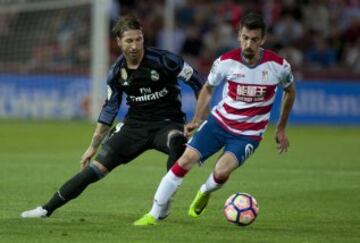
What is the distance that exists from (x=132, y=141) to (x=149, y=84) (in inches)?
22.7

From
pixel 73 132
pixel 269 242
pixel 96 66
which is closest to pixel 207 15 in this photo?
pixel 96 66

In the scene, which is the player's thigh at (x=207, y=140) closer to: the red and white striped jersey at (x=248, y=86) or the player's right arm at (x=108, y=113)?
the red and white striped jersey at (x=248, y=86)

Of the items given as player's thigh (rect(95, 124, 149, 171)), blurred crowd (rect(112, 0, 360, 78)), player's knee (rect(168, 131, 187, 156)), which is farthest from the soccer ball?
blurred crowd (rect(112, 0, 360, 78))

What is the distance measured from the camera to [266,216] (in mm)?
9953

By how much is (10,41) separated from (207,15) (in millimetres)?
5761

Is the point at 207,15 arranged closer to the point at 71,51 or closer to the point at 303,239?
the point at 71,51

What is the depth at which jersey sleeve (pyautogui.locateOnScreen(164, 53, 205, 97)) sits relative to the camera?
9602 mm

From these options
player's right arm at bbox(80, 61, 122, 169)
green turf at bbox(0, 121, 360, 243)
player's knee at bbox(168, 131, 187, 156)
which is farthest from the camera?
player's right arm at bbox(80, 61, 122, 169)

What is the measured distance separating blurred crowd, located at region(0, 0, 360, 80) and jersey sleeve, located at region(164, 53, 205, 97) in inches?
600

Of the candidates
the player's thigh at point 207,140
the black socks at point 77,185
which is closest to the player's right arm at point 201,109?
the player's thigh at point 207,140

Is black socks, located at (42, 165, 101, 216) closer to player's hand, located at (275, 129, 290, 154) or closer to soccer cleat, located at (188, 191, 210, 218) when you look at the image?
soccer cleat, located at (188, 191, 210, 218)

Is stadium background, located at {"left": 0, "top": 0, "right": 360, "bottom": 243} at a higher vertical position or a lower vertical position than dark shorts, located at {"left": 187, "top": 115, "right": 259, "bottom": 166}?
lower

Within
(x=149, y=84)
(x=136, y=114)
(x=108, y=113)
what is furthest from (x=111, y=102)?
(x=149, y=84)

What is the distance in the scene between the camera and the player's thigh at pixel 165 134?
9.45 m
